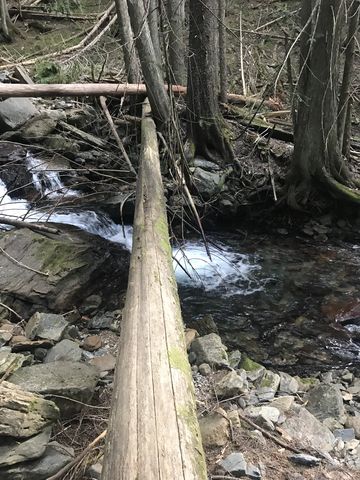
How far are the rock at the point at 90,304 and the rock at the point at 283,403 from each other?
2344mm

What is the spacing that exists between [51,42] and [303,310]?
12411 millimetres

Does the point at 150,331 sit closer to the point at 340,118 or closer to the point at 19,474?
the point at 19,474

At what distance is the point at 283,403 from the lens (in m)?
3.40

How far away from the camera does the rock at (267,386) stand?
3539 millimetres

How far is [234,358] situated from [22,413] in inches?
98.3

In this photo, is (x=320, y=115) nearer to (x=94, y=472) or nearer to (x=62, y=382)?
(x=62, y=382)

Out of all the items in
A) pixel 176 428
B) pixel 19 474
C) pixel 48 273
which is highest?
pixel 176 428

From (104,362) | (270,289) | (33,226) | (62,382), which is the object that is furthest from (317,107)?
(62,382)

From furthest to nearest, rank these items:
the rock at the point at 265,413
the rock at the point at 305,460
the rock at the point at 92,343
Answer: the rock at the point at 92,343
the rock at the point at 265,413
the rock at the point at 305,460

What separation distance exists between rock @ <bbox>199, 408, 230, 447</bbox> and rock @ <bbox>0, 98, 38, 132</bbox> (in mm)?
6872

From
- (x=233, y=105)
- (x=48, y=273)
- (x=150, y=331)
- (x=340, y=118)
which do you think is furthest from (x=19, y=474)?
(x=233, y=105)

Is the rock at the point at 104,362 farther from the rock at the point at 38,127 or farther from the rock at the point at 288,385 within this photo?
the rock at the point at 38,127

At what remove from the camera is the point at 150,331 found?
2174 mm

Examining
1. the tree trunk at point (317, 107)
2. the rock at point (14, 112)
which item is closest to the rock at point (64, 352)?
the tree trunk at point (317, 107)
